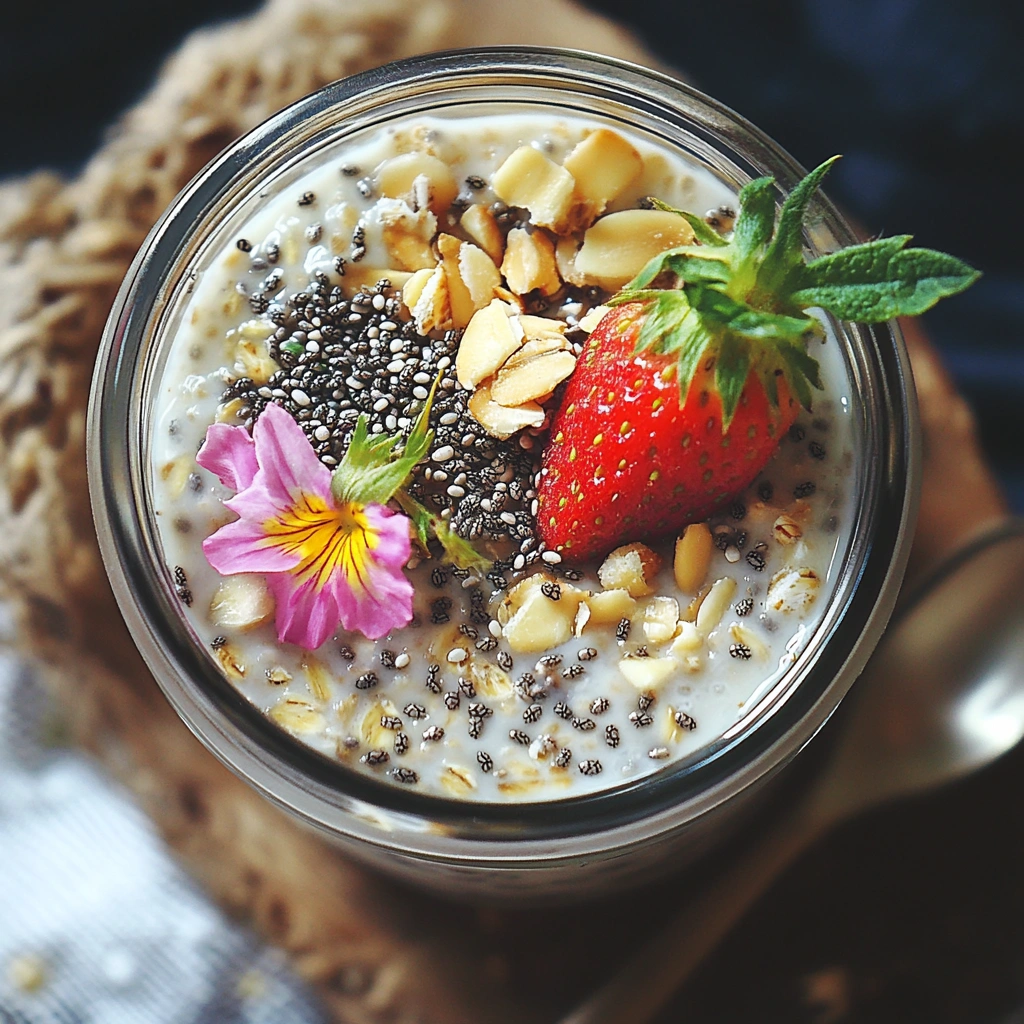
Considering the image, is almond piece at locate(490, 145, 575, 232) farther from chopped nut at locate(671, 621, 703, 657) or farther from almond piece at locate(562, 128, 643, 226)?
chopped nut at locate(671, 621, 703, 657)

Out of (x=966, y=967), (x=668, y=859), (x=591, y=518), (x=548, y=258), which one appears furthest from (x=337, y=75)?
(x=966, y=967)

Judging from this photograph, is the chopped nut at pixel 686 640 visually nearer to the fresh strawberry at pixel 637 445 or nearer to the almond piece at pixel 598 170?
the fresh strawberry at pixel 637 445

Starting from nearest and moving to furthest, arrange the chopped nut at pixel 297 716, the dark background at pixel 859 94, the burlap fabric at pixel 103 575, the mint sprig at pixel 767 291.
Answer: the mint sprig at pixel 767 291 < the chopped nut at pixel 297 716 < the burlap fabric at pixel 103 575 < the dark background at pixel 859 94

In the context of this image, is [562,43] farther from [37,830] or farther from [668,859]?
[37,830]

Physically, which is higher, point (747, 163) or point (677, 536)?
point (747, 163)

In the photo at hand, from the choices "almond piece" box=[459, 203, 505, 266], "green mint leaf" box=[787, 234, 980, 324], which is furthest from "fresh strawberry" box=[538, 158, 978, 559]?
"almond piece" box=[459, 203, 505, 266]

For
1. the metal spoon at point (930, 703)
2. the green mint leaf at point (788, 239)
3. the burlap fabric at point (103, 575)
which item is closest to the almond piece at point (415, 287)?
the green mint leaf at point (788, 239)
